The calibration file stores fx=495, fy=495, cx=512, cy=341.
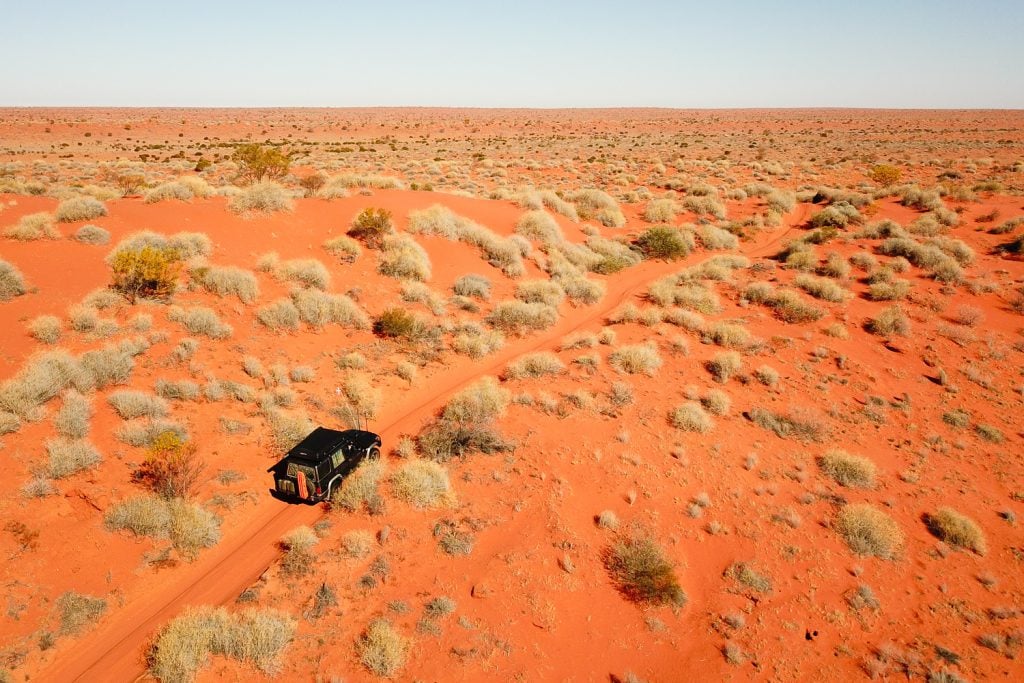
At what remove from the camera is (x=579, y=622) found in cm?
730

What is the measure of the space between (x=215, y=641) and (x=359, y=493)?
297cm

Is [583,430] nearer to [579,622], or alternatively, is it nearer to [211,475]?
[579,622]

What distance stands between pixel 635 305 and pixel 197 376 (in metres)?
13.7

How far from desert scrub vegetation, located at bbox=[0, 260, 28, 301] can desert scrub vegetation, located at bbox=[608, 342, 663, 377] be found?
15351 millimetres

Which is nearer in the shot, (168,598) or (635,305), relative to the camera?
(168,598)

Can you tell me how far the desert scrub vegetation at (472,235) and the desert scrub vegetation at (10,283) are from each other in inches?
454

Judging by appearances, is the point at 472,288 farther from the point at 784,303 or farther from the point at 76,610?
the point at 76,610

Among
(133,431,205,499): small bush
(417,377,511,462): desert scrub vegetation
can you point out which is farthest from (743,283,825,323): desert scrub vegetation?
(133,431,205,499): small bush

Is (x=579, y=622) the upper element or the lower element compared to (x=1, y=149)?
lower

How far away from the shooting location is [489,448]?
10.5m

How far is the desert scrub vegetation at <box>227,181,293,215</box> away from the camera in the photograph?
18.7m

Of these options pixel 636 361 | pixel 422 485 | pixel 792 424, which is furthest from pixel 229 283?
pixel 792 424

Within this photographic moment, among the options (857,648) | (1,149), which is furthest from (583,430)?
(1,149)

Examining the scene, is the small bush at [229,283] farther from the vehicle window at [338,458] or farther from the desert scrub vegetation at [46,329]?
the vehicle window at [338,458]
